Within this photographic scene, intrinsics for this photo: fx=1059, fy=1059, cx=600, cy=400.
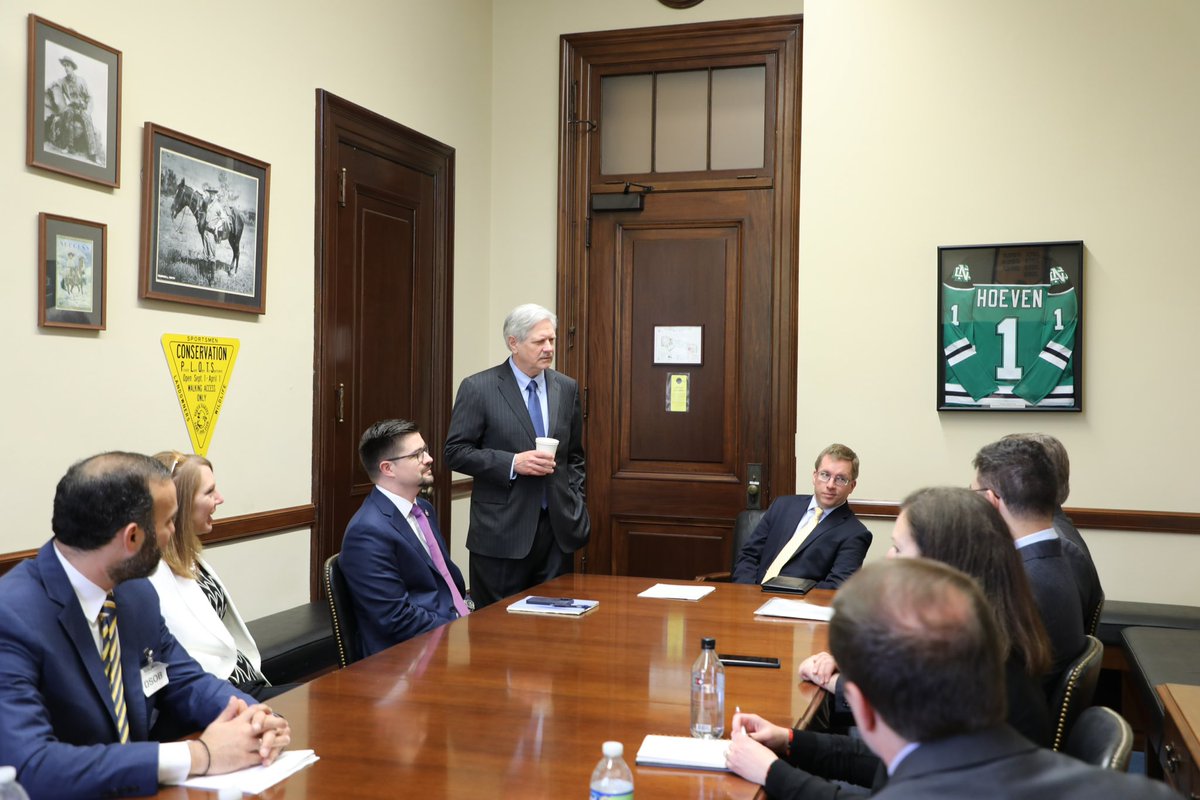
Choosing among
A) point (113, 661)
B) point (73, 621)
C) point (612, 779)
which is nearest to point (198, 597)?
point (113, 661)

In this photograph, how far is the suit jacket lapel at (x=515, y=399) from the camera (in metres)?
4.36

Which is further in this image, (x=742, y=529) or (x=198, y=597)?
(x=742, y=529)

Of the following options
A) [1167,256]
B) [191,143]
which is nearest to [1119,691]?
[1167,256]

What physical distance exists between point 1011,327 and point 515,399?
7.42 feet

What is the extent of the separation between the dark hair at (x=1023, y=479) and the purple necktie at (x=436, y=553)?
1734 mm

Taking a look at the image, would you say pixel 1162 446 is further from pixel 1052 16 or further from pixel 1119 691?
pixel 1052 16

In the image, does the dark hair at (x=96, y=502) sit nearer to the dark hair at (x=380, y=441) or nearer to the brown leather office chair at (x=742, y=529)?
the dark hair at (x=380, y=441)

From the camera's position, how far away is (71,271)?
3.37 m

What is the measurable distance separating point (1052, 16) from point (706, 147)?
1914mm

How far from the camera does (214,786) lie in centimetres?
175

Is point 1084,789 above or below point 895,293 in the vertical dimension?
below

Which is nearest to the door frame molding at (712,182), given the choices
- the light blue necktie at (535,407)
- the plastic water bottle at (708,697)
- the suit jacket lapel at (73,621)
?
the light blue necktie at (535,407)

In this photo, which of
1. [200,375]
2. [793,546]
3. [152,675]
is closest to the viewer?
[152,675]

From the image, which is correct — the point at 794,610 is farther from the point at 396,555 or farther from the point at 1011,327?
the point at 1011,327
